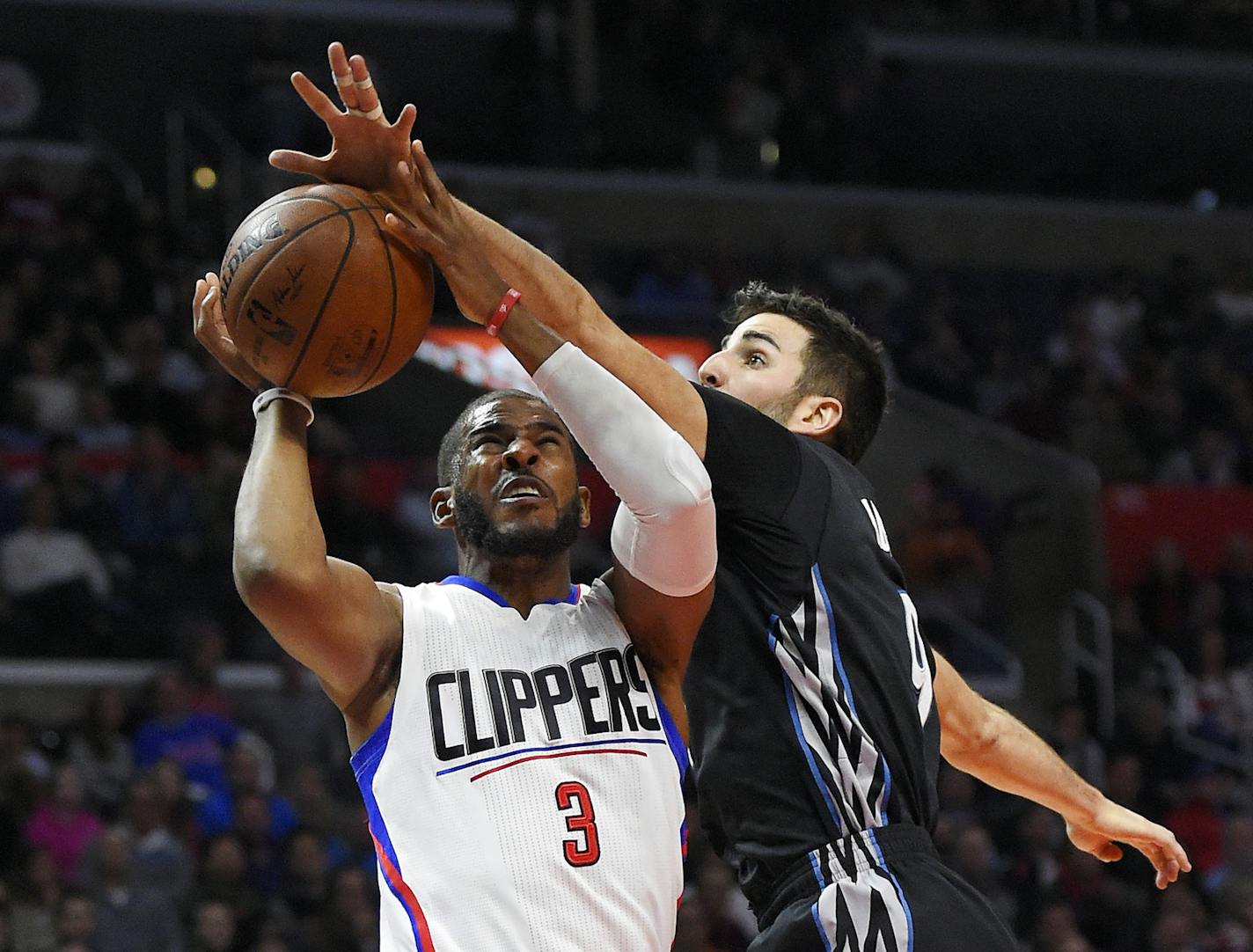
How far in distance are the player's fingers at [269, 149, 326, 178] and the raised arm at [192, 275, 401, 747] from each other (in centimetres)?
46

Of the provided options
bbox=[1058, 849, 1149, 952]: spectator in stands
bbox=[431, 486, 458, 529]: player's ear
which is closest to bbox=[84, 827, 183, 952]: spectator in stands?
bbox=[1058, 849, 1149, 952]: spectator in stands

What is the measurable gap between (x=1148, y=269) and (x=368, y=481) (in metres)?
9.98

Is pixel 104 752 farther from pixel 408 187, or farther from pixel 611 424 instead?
pixel 611 424

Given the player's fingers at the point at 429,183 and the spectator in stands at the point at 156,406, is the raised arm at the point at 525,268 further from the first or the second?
the spectator in stands at the point at 156,406

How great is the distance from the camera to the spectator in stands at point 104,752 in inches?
367

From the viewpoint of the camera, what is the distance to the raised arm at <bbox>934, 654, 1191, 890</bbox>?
14.6 feet

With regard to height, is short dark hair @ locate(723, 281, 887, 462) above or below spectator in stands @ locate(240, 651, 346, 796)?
above

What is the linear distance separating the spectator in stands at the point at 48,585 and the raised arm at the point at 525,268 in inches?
283

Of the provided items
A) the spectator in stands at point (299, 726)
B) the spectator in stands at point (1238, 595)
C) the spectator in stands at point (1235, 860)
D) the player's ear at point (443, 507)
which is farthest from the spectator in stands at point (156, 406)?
the player's ear at point (443, 507)

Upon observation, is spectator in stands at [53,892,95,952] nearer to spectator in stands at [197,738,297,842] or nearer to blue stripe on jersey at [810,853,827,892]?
spectator in stands at [197,738,297,842]

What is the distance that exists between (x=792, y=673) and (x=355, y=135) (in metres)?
1.37

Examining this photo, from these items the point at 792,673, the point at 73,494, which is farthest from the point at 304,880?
the point at 792,673

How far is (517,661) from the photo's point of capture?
376cm

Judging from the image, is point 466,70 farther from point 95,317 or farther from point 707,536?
point 707,536
